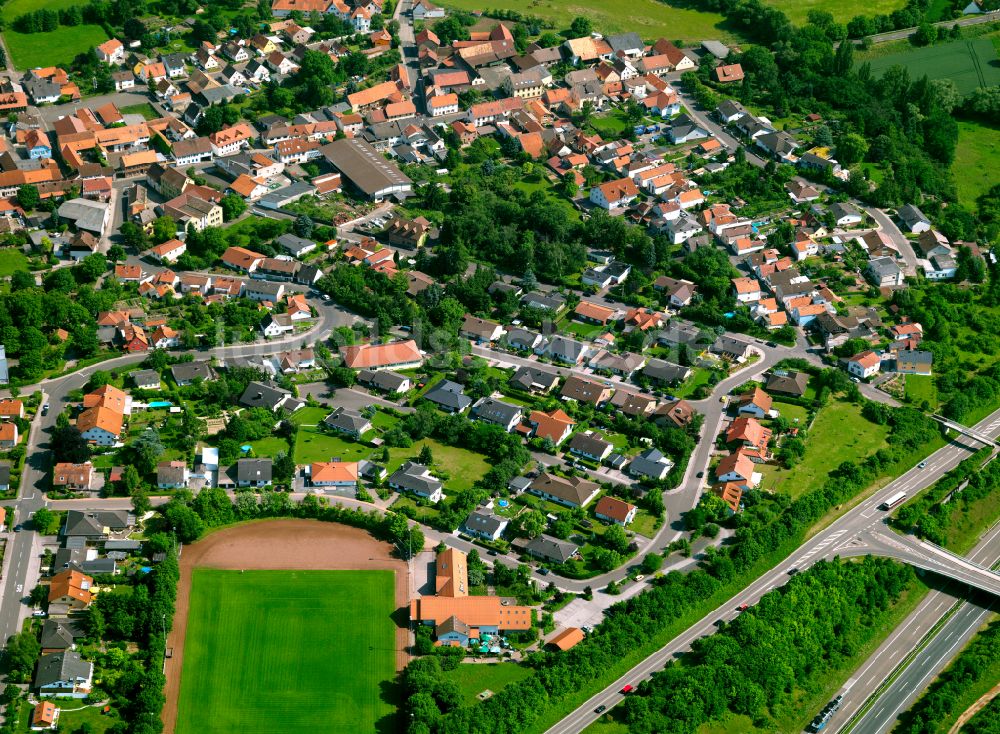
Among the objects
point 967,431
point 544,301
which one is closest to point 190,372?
point 544,301

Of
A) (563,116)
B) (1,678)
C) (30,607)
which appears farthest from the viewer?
(563,116)

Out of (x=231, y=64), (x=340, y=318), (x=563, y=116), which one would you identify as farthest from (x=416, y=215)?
(x=231, y=64)

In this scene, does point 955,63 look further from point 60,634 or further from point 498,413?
point 60,634

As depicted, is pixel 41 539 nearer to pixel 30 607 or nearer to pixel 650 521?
pixel 30 607

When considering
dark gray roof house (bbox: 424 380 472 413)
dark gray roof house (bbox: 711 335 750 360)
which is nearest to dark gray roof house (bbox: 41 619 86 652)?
dark gray roof house (bbox: 424 380 472 413)

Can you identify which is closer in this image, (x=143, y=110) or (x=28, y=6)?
(x=143, y=110)
